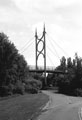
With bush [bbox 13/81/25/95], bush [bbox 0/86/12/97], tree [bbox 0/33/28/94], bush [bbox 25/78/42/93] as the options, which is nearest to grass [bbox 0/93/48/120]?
bush [bbox 0/86/12/97]

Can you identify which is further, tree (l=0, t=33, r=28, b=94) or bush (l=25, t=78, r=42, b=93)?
bush (l=25, t=78, r=42, b=93)

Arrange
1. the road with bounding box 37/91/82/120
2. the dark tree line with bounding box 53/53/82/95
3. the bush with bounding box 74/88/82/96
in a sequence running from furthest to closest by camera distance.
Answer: the dark tree line with bounding box 53/53/82/95 → the bush with bounding box 74/88/82/96 → the road with bounding box 37/91/82/120

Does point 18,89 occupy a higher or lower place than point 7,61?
lower

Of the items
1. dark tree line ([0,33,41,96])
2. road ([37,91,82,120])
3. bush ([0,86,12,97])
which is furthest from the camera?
dark tree line ([0,33,41,96])

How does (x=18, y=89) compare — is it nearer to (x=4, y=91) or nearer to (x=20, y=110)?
(x=4, y=91)

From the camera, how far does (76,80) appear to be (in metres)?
72.4

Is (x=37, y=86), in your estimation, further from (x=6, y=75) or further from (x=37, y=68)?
(x=37, y=68)

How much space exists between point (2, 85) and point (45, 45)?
128ft

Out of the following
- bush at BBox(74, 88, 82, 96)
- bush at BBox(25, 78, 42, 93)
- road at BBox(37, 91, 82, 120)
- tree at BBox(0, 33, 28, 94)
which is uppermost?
tree at BBox(0, 33, 28, 94)

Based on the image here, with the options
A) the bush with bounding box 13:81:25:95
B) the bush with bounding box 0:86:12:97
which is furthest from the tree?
the bush with bounding box 13:81:25:95

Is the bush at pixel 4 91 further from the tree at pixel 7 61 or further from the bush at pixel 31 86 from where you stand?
the bush at pixel 31 86

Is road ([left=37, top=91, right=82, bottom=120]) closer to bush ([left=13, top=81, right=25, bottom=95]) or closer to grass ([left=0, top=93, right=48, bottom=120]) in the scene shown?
grass ([left=0, top=93, right=48, bottom=120])

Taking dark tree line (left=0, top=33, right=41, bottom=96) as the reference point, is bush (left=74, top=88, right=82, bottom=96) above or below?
below

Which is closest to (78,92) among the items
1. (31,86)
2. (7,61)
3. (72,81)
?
(72,81)
